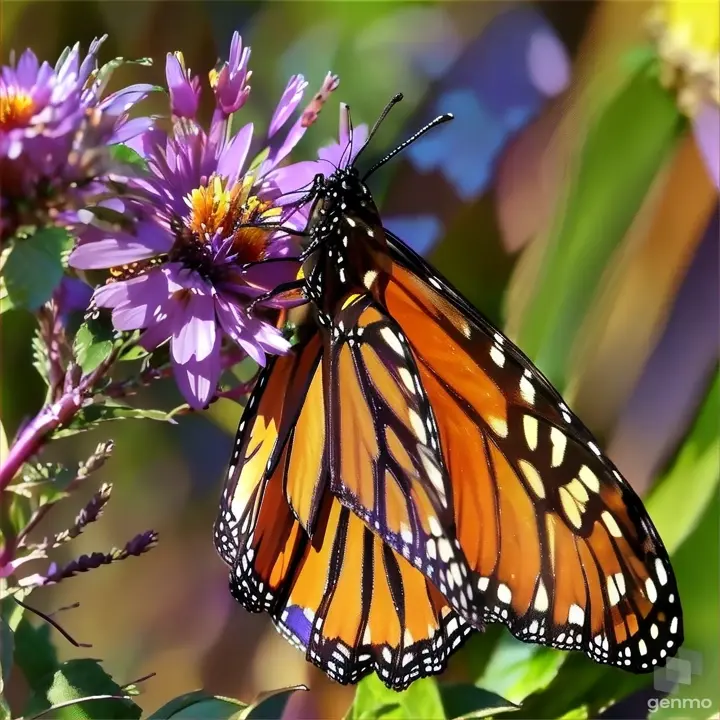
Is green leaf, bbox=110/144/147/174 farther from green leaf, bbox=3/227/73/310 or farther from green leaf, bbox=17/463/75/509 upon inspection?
green leaf, bbox=17/463/75/509

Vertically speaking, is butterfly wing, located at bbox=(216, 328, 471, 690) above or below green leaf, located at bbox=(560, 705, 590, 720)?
above

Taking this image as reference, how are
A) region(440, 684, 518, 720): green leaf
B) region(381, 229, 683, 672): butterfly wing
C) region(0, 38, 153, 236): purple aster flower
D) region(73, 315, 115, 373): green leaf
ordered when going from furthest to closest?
region(440, 684, 518, 720): green leaf < region(381, 229, 683, 672): butterfly wing < region(73, 315, 115, 373): green leaf < region(0, 38, 153, 236): purple aster flower

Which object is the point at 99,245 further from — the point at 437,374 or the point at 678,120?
the point at 678,120

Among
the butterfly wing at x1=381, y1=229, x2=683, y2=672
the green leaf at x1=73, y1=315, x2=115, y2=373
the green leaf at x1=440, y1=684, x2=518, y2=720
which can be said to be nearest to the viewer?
the green leaf at x1=73, y1=315, x2=115, y2=373

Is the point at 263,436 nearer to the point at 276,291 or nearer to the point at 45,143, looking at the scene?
the point at 276,291

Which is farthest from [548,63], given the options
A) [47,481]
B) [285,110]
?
[47,481]

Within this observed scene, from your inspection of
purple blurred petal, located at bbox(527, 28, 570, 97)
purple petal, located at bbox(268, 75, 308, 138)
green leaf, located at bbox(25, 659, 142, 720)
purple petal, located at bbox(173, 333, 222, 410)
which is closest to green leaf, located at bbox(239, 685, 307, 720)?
green leaf, located at bbox(25, 659, 142, 720)
